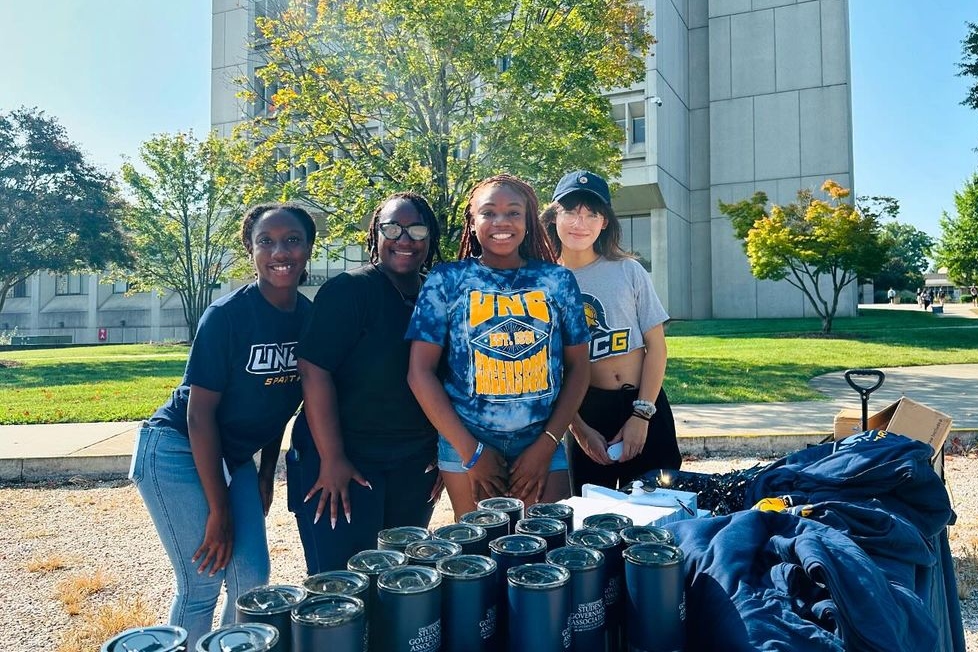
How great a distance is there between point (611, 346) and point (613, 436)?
43cm

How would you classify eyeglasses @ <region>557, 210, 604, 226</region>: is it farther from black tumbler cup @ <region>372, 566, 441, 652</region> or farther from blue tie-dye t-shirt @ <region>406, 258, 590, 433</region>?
black tumbler cup @ <region>372, 566, 441, 652</region>

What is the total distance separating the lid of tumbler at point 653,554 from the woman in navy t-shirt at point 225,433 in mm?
1463

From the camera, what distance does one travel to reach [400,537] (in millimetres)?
1590

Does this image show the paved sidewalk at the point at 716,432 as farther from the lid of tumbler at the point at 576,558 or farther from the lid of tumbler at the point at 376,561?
the lid of tumbler at the point at 376,561

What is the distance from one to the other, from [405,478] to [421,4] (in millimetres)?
8824

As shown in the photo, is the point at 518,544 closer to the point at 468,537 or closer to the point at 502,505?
the point at 468,537

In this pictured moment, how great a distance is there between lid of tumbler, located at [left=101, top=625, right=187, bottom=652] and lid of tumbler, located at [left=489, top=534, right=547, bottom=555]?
0.64 m

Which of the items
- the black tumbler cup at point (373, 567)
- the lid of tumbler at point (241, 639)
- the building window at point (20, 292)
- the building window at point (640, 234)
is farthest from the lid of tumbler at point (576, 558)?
the building window at point (20, 292)

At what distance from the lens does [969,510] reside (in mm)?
4723

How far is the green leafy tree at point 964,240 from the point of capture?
87.8 ft

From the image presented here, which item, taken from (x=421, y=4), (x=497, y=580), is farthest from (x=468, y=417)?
(x=421, y=4)

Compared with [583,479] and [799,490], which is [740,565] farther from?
[583,479]

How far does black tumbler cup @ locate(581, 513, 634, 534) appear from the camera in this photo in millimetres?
1670

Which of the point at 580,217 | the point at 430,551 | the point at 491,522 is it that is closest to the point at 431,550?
the point at 430,551
